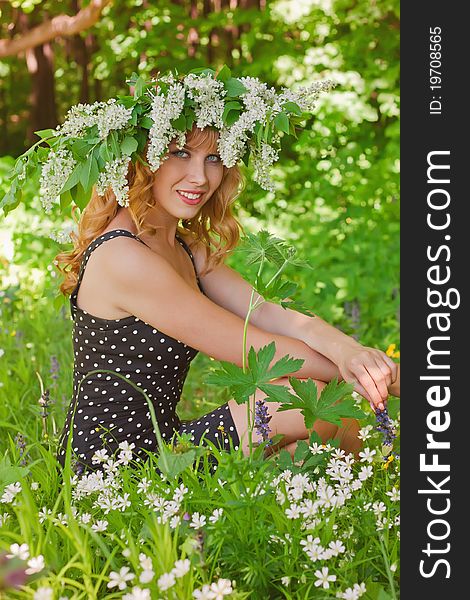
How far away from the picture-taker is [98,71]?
9000mm

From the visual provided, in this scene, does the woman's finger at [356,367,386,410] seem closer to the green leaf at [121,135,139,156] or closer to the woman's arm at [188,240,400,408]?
the woman's arm at [188,240,400,408]

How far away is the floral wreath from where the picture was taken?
2262mm

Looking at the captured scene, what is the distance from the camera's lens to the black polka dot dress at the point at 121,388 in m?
2.48

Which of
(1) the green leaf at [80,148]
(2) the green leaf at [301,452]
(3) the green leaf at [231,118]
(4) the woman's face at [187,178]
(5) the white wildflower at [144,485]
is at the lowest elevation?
(5) the white wildflower at [144,485]

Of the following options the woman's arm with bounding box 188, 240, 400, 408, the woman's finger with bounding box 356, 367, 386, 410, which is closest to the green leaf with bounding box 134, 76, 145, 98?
the woman's arm with bounding box 188, 240, 400, 408

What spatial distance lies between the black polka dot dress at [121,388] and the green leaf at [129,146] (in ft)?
0.85

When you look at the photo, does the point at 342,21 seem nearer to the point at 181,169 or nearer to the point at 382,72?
the point at 382,72

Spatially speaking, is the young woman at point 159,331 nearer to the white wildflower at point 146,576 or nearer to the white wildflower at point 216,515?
the white wildflower at point 216,515

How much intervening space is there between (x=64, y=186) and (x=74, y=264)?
A: 37 centimetres

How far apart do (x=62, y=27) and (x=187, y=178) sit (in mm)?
4724

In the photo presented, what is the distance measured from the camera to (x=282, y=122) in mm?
2322

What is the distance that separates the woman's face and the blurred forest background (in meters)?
0.51

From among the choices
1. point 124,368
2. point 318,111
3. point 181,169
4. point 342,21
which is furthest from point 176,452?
point 342,21

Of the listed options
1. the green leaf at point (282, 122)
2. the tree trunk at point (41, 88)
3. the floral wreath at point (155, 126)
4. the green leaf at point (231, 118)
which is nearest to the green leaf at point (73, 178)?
the floral wreath at point (155, 126)
